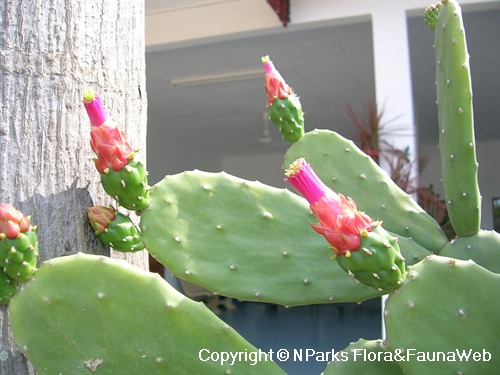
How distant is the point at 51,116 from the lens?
0.96 meters

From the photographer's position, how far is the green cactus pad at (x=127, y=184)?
36.8 inches

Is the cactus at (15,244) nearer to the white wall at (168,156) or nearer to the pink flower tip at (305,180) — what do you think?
the pink flower tip at (305,180)

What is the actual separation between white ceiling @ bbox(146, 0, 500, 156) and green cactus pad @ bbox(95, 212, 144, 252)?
3688 mm

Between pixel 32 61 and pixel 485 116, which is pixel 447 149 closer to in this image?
pixel 32 61

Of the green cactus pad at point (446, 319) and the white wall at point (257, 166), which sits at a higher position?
the green cactus pad at point (446, 319)

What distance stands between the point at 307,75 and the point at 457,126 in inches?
206

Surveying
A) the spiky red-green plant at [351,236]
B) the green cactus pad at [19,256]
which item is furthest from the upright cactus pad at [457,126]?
the green cactus pad at [19,256]

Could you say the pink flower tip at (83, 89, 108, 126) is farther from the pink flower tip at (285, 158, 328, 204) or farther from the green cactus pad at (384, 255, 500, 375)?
the green cactus pad at (384, 255, 500, 375)

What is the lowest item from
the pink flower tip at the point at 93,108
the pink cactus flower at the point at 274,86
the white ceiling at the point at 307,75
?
the pink flower tip at the point at 93,108

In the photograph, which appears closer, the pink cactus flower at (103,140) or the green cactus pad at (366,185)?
the pink cactus flower at (103,140)

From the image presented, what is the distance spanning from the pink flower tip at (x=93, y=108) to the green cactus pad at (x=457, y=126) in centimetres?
64

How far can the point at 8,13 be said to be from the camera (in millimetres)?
954

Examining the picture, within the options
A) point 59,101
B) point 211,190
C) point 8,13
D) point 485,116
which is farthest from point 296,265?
point 485,116

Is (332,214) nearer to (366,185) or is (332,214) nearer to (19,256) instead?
(19,256)
